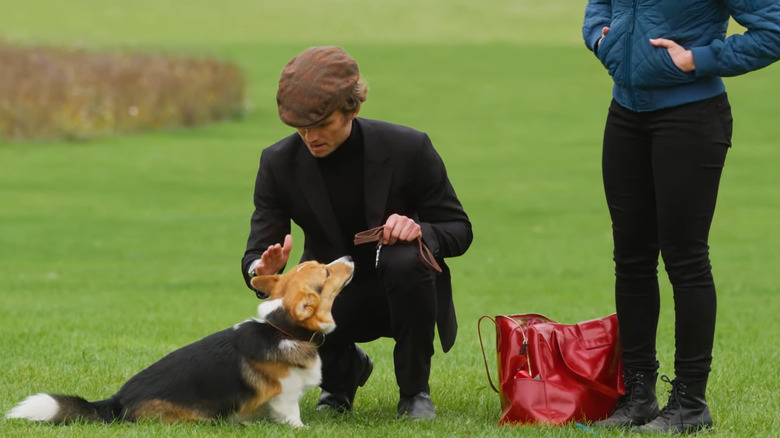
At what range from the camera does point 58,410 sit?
4.75m

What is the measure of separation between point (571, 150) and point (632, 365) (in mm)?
20160

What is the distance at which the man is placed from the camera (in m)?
4.97

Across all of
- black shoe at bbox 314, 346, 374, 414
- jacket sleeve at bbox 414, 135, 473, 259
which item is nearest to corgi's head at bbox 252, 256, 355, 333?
jacket sleeve at bbox 414, 135, 473, 259

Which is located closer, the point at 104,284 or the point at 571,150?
the point at 104,284

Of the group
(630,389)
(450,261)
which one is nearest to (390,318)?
(630,389)

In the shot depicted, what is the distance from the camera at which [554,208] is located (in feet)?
58.5

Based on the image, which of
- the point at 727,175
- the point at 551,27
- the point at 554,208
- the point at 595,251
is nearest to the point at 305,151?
the point at 595,251

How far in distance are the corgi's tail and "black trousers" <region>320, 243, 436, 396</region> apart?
1103 millimetres

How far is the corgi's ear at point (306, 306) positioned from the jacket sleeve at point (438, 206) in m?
0.61

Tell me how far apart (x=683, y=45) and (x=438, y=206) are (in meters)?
1.32

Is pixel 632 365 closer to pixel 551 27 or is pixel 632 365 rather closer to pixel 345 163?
pixel 345 163

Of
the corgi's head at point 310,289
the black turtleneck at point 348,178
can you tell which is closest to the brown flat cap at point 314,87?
the black turtleneck at point 348,178

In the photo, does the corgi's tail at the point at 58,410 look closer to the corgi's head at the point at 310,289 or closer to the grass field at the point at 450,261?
the grass field at the point at 450,261

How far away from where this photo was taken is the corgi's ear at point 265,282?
16.1ft
